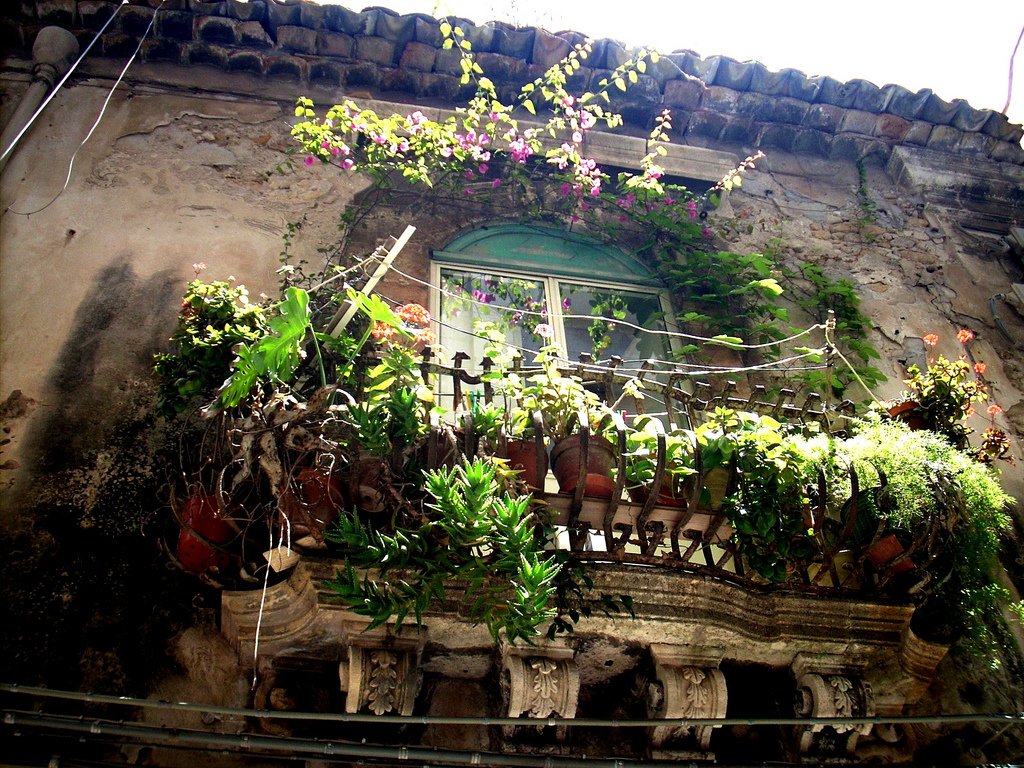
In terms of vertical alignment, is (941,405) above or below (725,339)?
above

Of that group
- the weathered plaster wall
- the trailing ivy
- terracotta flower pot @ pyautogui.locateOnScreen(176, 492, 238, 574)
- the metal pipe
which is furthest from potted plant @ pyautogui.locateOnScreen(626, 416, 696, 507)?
the weathered plaster wall

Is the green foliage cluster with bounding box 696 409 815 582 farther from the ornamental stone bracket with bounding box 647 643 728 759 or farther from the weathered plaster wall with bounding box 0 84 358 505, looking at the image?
the weathered plaster wall with bounding box 0 84 358 505

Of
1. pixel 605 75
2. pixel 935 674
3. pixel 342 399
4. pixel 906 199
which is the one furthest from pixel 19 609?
pixel 906 199

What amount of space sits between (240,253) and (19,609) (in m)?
2.27

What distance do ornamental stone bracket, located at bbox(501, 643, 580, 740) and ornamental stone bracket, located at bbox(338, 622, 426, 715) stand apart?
1.20ft

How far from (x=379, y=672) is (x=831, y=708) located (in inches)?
71.3

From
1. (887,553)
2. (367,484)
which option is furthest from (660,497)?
(367,484)

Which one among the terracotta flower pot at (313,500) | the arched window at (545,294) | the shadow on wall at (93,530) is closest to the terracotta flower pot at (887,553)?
the arched window at (545,294)

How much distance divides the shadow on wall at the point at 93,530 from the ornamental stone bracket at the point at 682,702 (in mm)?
1907

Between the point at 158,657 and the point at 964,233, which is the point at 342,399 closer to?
the point at 158,657

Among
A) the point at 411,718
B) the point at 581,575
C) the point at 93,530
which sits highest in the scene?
the point at 581,575

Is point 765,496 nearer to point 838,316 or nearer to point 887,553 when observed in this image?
point 887,553

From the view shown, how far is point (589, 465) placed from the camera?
3441 millimetres

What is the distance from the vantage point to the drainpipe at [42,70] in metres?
5.28
